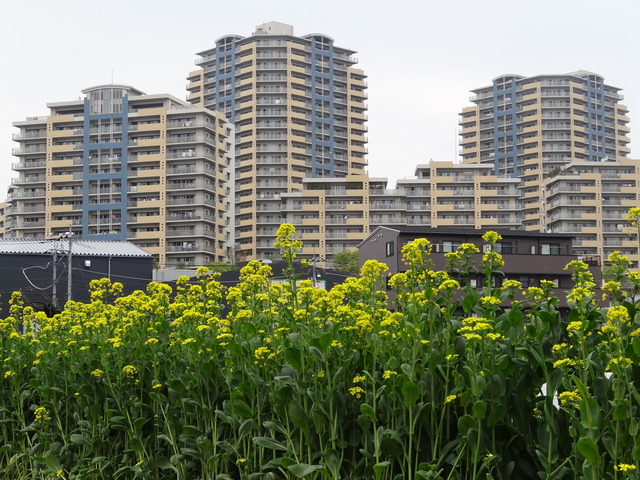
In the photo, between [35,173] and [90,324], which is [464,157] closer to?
[35,173]

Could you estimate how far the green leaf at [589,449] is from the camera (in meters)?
3.72

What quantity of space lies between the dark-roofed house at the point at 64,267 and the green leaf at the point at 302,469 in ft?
200

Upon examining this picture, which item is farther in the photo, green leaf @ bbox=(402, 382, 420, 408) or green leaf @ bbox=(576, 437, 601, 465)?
green leaf @ bbox=(402, 382, 420, 408)

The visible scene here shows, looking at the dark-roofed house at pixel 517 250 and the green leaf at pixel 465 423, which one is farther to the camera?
the dark-roofed house at pixel 517 250

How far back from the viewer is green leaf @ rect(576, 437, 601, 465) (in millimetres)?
3717

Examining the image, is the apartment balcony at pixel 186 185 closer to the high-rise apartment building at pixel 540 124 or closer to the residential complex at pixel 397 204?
the residential complex at pixel 397 204

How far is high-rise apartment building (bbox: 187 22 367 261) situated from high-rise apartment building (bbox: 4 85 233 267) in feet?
37.3

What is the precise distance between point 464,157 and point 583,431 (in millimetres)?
152202

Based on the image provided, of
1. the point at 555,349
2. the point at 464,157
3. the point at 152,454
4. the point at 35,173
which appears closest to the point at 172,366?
the point at 152,454

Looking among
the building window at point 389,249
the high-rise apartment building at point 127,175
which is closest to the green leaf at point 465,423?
the building window at point 389,249

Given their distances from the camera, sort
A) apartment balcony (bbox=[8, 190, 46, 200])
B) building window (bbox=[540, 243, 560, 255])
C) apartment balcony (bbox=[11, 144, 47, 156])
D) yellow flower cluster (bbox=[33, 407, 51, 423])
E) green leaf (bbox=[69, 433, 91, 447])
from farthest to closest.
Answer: apartment balcony (bbox=[11, 144, 47, 156])
apartment balcony (bbox=[8, 190, 46, 200])
building window (bbox=[540, 243, 560, 255])
yellow flower cluster (bbox=[33, 407, 51, 423])
green leaf (bbox=[69, 433, 91, 447])

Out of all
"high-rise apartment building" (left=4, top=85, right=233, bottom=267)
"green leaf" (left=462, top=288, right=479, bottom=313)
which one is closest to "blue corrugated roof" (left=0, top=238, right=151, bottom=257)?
"high-rise apartment building" (left=4, top=85, right=233, bottom=267)

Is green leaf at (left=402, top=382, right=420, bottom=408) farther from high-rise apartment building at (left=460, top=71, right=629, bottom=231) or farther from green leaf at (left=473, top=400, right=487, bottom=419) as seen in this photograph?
high-rise apartment building at (left=460, top=71, right=629, bottom=231)

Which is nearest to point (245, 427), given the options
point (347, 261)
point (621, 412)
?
point (621, 412)
